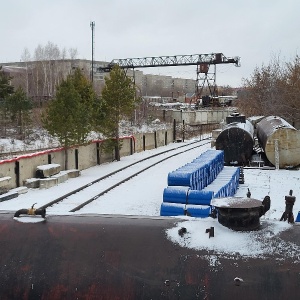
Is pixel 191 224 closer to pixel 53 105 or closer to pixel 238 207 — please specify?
pixel 238 207

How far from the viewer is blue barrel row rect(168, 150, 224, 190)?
1138cm

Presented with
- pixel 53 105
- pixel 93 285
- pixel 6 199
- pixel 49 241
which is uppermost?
pixel 53 105

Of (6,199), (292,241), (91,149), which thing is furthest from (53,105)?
(292,241)

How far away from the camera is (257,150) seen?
23812mm

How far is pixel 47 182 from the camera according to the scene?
16281mm

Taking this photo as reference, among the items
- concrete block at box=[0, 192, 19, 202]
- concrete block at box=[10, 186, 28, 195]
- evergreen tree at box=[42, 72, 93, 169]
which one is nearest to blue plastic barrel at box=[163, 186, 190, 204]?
concrete block at box=[0, 192, 19, 202]

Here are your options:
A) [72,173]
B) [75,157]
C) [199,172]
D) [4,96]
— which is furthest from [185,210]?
[4,96]

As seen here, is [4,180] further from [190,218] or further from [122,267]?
[122,267]

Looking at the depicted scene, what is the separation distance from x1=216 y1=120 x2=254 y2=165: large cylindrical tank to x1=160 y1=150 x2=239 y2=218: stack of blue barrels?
5.84 metres

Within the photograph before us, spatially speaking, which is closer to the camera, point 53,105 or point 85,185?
point 85,185

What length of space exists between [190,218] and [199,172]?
8785 mm

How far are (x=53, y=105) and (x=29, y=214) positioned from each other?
16525mm

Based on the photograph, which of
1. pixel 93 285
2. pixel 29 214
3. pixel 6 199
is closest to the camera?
pixel 93 285

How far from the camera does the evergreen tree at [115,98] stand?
76.6ft
